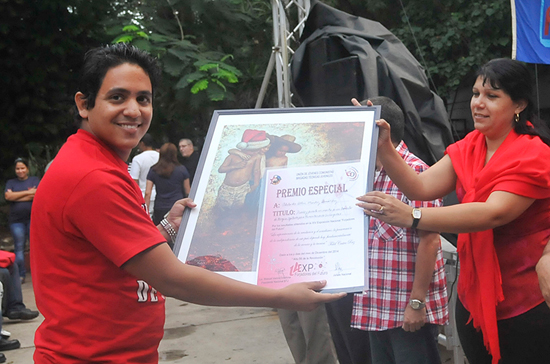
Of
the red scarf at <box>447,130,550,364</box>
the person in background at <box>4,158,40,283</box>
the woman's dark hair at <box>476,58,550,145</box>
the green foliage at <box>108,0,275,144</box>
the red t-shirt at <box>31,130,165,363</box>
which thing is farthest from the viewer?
the green foliage at <box>108,0,275,144</box>

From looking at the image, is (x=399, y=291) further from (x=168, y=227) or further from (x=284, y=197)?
(x=168, y=227)

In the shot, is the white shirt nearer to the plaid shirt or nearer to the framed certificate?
the plaid shirt

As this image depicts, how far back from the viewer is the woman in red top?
1930 mm

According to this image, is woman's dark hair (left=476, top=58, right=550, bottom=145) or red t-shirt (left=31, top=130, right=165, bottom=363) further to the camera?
woman's dark hair (left=476, top=58, right=550, bottom=145)

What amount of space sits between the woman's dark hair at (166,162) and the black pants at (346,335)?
403 centimetres

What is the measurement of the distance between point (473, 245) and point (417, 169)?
517 millimetres

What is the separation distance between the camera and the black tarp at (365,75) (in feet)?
12.5

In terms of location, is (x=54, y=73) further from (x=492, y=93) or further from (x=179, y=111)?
(x=492, y=93)

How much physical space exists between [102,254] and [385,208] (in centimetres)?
98

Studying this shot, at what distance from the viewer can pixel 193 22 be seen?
880cm

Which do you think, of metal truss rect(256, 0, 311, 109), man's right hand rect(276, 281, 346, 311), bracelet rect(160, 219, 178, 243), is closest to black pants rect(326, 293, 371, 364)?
bracelet rect(160, 219, 178, 243)

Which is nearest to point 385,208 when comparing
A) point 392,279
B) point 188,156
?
point 392,279

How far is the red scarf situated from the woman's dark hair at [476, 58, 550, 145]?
55 millimetres

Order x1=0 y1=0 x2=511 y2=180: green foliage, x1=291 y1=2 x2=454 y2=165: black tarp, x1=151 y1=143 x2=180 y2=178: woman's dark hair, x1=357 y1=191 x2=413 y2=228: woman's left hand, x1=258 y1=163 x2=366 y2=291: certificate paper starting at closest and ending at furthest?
x1=258 y1=163 x2=366 y2=291: certificate paper < x1=357 y1=191 x2=413 y2=228: woman's left hand < x1=291 y1=2 x2=454 y2=165: black tarp < x1=151 y1=143 x2=180 y2=178: woman's dark hair < x1=0 y1=0 x2=511 y2=180: green foliage
